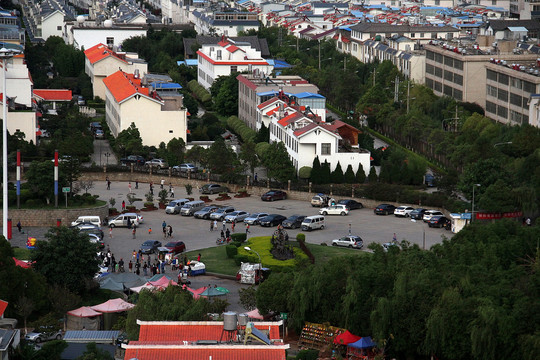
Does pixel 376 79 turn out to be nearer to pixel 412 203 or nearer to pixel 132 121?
pixel 132 121

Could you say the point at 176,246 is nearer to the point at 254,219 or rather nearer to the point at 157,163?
the point at 254,219

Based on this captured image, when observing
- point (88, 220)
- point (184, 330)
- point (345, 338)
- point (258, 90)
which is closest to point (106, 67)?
point (258, 90)

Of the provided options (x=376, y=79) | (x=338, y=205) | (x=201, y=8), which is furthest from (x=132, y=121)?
(x=201, y=8)

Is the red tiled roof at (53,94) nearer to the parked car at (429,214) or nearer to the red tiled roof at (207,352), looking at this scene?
the parked car at (429,214)

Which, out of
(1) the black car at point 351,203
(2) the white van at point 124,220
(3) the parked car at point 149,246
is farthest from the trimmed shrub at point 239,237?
(1) the black car at point 351,203

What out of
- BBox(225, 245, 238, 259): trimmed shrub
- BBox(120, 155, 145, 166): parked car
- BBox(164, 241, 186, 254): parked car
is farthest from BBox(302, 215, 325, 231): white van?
BBox(120, 155, 145, 166): parked car

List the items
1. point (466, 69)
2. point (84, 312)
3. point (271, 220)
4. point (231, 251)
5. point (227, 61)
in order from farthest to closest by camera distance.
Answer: point (227, 61), point (466, 69), point (271, 220), point (231, 251), point (84, 312)

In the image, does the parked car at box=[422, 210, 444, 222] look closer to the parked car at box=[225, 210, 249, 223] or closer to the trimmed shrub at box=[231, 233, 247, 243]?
the parked car at box=[225, 210, 249, 223]
